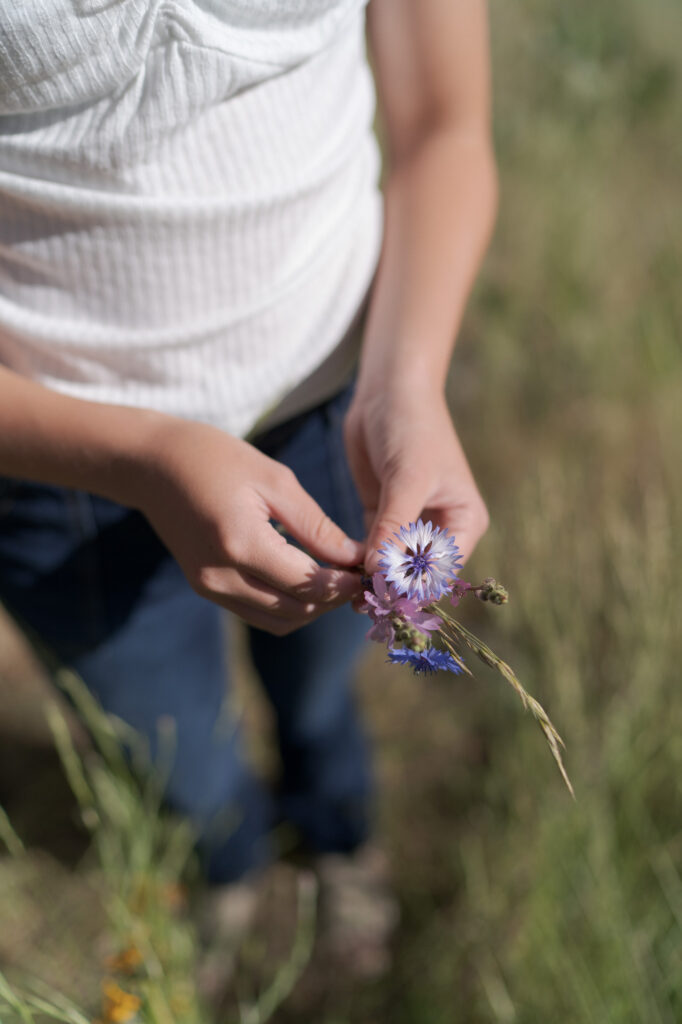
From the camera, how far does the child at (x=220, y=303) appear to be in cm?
74

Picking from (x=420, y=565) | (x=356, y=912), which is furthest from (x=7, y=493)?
(x=356, y=912)

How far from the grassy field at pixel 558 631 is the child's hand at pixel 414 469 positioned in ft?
2.33

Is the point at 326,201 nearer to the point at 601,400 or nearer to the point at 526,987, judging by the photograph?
the point at 526,987

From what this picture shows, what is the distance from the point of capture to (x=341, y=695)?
1479 millimetres

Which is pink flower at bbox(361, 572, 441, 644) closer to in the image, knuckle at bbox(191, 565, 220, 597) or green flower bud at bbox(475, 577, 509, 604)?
green flower bud at bbox(475, 577, 509, 604)

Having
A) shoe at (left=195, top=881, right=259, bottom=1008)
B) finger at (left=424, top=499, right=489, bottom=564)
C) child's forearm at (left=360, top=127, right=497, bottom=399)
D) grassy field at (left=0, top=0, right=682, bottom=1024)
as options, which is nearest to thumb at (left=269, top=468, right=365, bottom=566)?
finger at (left=424, top=499, right=489, bottom=564)

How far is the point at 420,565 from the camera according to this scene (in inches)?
27.0

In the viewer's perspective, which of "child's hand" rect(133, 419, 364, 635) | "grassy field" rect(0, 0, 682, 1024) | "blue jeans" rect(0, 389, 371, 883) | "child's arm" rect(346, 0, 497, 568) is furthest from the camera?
"grassy field" rect(0, 0, 682, 1024)

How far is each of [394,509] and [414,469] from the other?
0.07 m

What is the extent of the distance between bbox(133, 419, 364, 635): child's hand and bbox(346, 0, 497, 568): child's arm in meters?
0.11

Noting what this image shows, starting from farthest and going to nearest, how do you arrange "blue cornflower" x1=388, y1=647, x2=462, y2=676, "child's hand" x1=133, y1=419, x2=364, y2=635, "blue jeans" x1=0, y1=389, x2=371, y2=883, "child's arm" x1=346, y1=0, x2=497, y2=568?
"blue jeans" x1=0, y1=389, x2=371, y2=883, "child's arm" x1=346, y1=0, x2=497, y2=568, "child's hand" x1=133, y1=419, x2=364, y2=635, "blue cornflower" x1=388, y1=647, x2=462, y2=676

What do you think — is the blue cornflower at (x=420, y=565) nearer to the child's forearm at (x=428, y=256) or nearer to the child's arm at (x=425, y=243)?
the child's arm at (x=425, y=243)

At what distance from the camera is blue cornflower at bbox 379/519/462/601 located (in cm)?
67

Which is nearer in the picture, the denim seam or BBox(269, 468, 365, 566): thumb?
BBox(269, 468, 365, 566): thumb
